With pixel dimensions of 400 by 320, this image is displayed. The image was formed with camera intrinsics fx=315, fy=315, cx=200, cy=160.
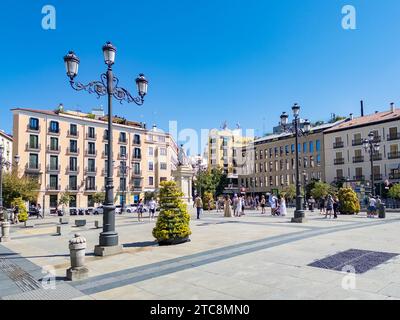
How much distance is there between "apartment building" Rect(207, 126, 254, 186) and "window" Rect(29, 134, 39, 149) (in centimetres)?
4494

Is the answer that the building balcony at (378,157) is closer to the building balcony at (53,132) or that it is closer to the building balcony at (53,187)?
the building balcony at (53,187)

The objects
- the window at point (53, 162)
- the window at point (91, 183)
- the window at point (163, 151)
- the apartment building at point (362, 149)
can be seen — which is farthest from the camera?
the window at point (163, 151)

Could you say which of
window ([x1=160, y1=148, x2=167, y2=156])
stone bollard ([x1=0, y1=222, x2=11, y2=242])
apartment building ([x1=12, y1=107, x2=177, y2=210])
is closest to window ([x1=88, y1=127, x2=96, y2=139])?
apartment building ([x1=12, y1=107, x2=177, y2=210])

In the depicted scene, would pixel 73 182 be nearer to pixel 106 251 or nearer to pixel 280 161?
pixel 280 161

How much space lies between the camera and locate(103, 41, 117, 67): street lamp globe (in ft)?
33.3

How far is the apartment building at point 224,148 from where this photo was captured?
8356cm

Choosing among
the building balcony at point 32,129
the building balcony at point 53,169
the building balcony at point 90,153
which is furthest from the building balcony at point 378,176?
the building balcony at point 32,129

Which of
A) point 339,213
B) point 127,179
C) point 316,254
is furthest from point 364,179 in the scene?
point 316,254

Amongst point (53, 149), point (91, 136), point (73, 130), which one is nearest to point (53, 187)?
point (53, 149)

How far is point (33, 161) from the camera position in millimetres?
48375

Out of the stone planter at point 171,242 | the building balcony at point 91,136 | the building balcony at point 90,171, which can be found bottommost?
the stone planter at point 171,242

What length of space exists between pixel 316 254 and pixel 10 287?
287 inches

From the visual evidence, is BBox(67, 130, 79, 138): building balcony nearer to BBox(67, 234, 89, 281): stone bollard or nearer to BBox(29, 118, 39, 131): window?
BBox(29, 118, 39, 131): window

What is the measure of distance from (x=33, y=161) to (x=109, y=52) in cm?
4460
